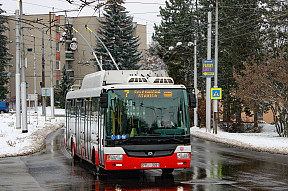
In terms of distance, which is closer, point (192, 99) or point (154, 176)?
point (192, 99)

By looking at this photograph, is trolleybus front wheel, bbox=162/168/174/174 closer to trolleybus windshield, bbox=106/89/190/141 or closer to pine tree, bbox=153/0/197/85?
trolleybus windshield, bbox=106/89/190/141

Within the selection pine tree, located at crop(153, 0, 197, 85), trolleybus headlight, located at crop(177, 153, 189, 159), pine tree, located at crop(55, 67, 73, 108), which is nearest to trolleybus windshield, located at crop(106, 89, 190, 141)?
trolleybus headlight, located at crop(177, 153, 189, 159)

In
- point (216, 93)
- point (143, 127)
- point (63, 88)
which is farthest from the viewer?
point (63, 88)

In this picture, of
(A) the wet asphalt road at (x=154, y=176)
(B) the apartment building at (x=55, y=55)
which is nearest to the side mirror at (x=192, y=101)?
(A) the wet asphalt road at (x=154, y=176)

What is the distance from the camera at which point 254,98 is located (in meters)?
32.1

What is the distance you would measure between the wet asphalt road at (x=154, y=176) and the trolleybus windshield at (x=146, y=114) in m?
1.24

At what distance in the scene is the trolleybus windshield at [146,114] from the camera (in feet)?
42.8

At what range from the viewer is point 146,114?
519 inches

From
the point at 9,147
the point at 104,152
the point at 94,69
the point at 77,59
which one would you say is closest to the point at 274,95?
the point at 9,147

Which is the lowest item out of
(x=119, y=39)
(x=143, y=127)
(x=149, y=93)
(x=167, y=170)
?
(x=167, y=170)

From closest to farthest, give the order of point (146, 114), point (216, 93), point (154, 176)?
1. point (146, 114)
2. point (154, 176)
3. point (216, 93)

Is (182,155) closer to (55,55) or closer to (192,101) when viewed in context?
(192,101)

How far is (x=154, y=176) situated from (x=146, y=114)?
80.4 inches

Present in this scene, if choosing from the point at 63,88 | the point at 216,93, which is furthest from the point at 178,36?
the point at 63,88
